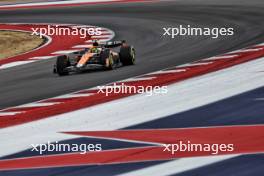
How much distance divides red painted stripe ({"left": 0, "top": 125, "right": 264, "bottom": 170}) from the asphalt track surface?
4.94 meters

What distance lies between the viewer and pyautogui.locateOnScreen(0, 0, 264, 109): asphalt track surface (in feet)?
62.3

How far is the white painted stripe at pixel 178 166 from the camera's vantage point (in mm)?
10766

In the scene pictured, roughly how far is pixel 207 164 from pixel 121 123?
11.3 feet

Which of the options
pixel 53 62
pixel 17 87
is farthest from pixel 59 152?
pixel 53 62

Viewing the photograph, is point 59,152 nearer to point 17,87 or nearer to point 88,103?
point 88,103

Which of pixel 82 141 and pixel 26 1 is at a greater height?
pixel 82 141

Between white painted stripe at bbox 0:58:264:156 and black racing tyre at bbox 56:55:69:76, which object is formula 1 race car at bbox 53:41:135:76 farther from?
white painted stripe at bbox 0:58:264:156

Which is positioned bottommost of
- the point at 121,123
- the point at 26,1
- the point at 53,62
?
the point at 26,1

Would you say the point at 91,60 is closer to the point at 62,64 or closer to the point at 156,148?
the point at 62,64

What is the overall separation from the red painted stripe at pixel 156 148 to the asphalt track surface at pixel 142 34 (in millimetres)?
4936

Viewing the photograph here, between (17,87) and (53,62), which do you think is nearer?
(17,87)

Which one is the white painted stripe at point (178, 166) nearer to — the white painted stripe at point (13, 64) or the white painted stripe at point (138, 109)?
the white painted stripe at point (138, 109)

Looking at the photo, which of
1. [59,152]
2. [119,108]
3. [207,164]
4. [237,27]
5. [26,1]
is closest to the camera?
[207,164]

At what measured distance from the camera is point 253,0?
115 feet
